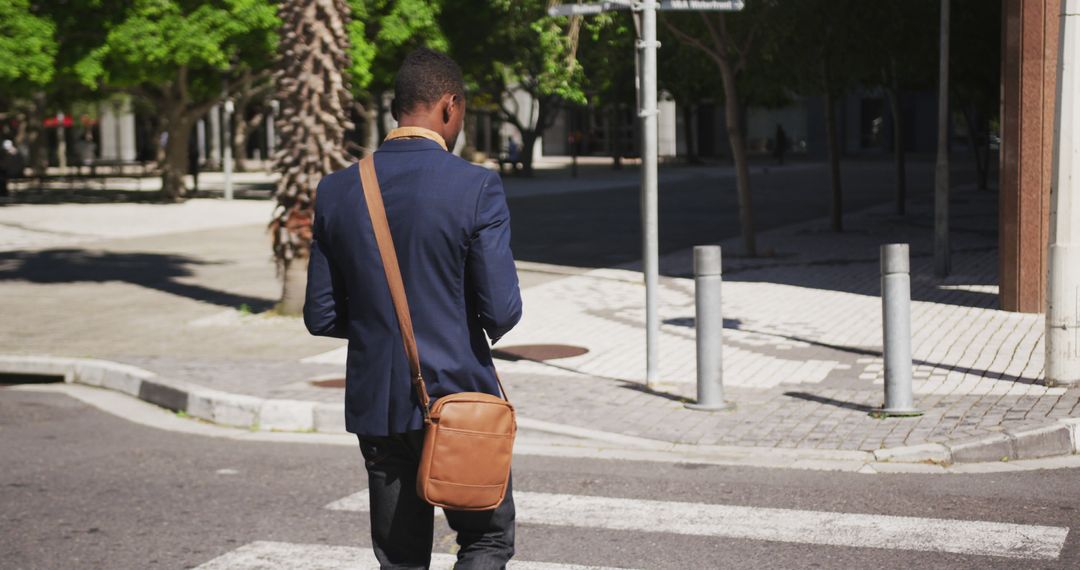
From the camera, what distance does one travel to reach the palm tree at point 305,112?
12.5 metres

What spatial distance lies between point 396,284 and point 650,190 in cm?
614

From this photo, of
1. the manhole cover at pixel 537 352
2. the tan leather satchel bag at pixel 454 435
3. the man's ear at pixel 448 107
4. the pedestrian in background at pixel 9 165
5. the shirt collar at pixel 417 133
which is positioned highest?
the pedestrian in background at pixel 9 165

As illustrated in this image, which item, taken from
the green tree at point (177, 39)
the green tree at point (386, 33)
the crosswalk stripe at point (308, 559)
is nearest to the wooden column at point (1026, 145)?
the crosswalk stripe at point (308, 559)

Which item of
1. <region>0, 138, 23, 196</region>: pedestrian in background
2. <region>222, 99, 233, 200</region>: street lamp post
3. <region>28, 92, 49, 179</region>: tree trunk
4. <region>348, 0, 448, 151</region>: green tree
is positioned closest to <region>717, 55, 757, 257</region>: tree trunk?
<region>348, 0, 448, 151</region>: green tree

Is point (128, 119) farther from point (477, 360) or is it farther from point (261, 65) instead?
point (477, 360)

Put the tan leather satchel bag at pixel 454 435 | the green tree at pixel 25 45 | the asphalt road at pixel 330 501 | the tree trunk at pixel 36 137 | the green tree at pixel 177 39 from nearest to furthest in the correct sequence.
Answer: the tan leather satchel bag at pixel 454 435 < the asphalt road at pixel 330 501 < the green tree at pixel 25 45 < the green tree at pixel 177 39 < the tree trunk at pixel 36 137

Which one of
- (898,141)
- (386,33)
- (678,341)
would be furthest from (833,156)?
(386,33)

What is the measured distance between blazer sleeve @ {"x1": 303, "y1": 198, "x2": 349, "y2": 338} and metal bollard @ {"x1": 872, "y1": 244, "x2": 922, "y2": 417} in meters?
4.95

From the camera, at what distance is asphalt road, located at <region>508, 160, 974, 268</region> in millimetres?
20219

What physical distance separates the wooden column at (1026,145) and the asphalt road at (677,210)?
21.8 ft

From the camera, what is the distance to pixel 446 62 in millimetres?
3562

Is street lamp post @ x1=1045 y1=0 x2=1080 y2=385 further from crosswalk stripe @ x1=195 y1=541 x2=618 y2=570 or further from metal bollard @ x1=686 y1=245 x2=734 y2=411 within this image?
crosswalk stripe @ x1=195 y1=541 x2=618 y2=570

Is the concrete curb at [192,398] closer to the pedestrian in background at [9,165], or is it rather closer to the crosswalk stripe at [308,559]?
the crosswalk stripe at [308,559]

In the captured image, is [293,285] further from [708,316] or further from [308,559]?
[308,559]
